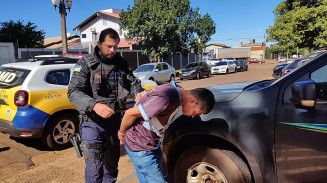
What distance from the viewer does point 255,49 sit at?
89000 millimetres

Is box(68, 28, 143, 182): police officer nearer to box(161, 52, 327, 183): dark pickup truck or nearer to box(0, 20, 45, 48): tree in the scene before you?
box(161, 52, 327, 183): dark pickup truck

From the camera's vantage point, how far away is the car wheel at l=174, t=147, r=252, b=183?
7.14 feet

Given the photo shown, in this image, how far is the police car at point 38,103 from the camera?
4062 mm

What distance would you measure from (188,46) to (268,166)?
75.4 feet

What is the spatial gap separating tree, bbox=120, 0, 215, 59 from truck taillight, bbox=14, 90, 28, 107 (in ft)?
56.3

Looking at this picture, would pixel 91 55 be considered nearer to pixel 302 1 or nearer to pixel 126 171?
pixel 126 171

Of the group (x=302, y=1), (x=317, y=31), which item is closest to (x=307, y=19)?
(x=317, y=31)

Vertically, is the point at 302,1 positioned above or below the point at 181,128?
above

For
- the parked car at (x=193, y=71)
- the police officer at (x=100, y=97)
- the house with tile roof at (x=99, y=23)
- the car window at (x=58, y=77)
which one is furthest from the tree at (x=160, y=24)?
the police officer at (x=100, y=97)

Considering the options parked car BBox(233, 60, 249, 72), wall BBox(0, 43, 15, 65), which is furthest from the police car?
parked car BBox(233, 60, 249, 72)

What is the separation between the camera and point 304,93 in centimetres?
184

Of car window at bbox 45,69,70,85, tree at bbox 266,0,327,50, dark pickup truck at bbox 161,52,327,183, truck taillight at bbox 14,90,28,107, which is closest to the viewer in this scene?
dark pickup truck at bbox 161,52,327,183

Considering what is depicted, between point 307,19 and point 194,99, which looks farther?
point 307,19

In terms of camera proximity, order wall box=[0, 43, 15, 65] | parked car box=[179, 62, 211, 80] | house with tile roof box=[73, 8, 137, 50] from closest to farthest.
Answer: wall box=[0, 43, 15, 65], parked car box=[179, 62, 211, 80], house with tile roof box=[73, 8, 137, 50]
